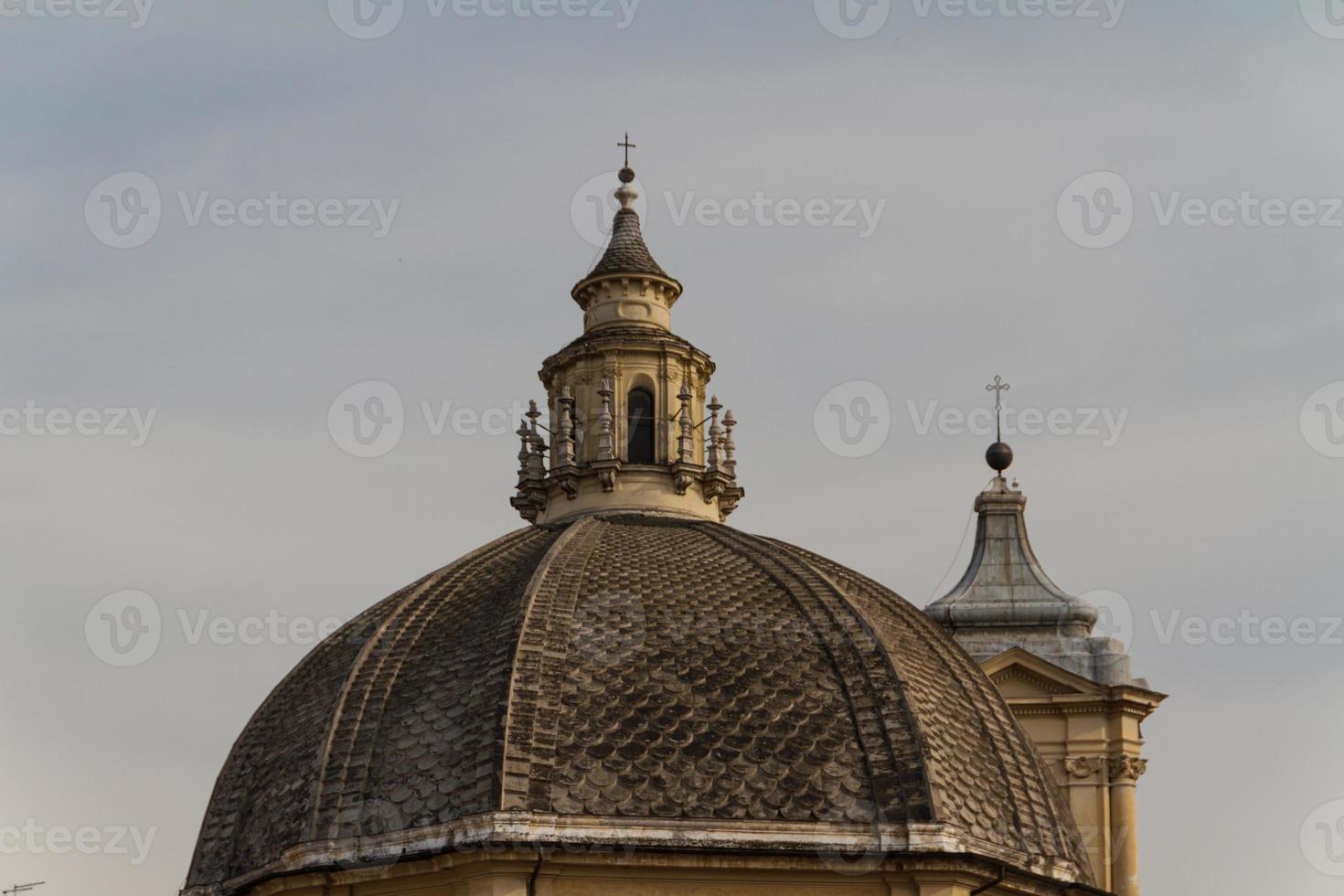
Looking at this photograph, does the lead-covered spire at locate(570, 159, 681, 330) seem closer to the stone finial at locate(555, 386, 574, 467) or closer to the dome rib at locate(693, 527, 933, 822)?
the stone finial at locate(555, 386, 574, 467)

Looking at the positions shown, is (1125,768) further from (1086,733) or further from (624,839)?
(624,839)

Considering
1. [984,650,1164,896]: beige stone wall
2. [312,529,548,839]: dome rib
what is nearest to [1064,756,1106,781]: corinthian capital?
[984,650,1164,896]: beige stone wall

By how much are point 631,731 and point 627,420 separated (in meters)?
10.0

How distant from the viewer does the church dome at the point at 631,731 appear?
31766 mm

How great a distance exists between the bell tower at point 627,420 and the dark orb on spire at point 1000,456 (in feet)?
16.3

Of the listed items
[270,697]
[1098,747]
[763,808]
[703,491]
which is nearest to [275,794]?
[270,697]

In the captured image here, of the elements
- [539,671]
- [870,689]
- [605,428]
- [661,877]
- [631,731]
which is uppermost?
[605,428]

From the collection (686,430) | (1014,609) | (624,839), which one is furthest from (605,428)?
(624,839)

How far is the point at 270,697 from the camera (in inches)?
1458

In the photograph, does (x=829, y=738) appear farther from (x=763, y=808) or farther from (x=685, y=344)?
(x=685, y=344)

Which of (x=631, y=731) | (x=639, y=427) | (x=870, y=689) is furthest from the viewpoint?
(x=639, y=427)

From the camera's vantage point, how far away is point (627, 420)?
137 feet

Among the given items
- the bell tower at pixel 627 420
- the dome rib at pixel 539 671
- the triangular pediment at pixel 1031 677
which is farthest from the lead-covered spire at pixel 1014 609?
the dome rib at pixel 539 671

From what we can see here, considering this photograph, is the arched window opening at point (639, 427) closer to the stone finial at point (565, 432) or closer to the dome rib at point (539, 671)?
the stone finial at point (565, 432)
